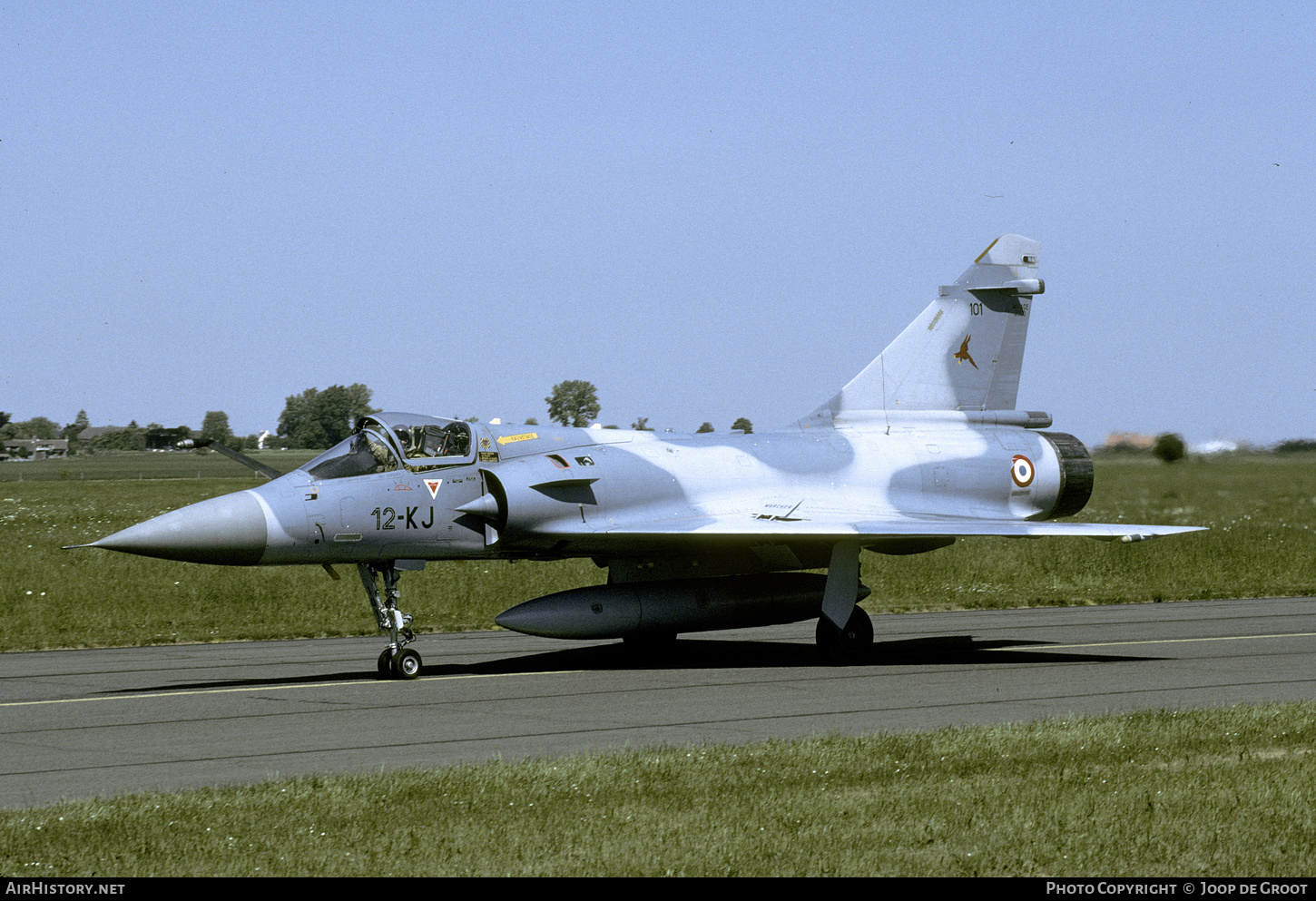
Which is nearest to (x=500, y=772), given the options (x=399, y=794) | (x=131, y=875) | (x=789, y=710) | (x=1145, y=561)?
(x=399, y=794)

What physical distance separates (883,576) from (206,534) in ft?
50.9

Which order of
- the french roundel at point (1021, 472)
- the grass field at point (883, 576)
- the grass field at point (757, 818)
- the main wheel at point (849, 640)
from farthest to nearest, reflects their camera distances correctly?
the grass field at point (883, 576), the french roundel at point (1021, 472), the main wheel at point (849, 640), the grass field at point (757, 818)

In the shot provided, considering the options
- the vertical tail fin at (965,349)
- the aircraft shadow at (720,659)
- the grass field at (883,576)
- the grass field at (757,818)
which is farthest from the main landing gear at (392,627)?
the vertical tail fin at (965,349)

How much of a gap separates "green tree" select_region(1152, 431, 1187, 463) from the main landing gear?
1892 cm

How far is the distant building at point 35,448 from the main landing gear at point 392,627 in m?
88.0

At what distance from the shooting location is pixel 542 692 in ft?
43.8

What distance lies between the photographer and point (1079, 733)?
10055mm

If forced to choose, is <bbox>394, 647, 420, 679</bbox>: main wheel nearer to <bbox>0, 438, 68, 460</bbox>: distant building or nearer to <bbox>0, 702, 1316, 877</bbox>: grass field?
<bbox>0, 702, 1316, 877</bbox>: grass field

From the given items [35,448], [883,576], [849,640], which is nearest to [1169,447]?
[883,576]

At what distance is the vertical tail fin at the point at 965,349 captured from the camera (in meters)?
18.9

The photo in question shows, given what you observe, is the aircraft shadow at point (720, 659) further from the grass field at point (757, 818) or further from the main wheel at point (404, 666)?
the grass field at point (757, 818)

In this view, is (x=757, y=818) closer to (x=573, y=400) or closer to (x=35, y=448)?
(x=573, y=400)

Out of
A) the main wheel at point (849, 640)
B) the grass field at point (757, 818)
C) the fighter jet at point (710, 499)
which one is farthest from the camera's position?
the main wheel at point (849, 640)

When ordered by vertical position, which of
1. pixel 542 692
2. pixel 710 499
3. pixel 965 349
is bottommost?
pixel 542 692
